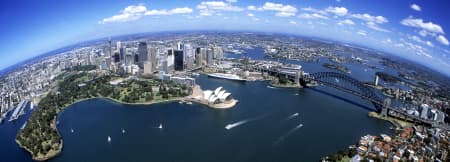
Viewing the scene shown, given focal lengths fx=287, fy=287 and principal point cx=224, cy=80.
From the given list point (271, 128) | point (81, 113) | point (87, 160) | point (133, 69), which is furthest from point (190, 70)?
point (87, 160)

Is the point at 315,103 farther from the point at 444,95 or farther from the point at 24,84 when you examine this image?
the point at 24,84

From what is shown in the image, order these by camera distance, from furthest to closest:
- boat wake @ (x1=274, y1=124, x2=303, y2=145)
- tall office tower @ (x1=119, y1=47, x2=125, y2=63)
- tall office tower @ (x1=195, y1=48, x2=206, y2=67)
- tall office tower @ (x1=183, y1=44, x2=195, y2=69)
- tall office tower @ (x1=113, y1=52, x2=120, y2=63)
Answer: tall office tower @ (x1=113, y1=52, x2=120, y2=63)
tall office tower @ (x1=119, y1=47, x2=125, y2=63)
tall office tower @ (x1=195, y1=48, x2=206, y2=67)
tall office tower @ (x1=183, y1=44, x2=195, y2=69)
boat wake @ (x1=274, y1=124, x2=303, y2=145)

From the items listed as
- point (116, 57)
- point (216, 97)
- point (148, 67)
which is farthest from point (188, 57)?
point (216, 97)

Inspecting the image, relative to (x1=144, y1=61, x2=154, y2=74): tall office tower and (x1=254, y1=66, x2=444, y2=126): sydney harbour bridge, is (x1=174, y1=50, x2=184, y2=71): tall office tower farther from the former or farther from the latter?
(x1=254, y1=66, x2=444, y2=126): sydney harbour bridge

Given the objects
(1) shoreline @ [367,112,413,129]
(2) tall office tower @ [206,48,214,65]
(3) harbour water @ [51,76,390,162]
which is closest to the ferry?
(3) harbour water @ [51,76,390,162]

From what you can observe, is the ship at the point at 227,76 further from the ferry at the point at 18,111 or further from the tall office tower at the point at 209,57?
the ferry at the point at 18,111

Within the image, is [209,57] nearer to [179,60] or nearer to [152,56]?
[179,60]
